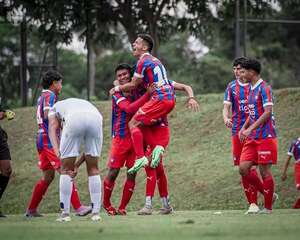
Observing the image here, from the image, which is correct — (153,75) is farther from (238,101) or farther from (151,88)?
(238,101)

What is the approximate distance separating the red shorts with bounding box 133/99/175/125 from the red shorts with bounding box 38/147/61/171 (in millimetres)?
1545

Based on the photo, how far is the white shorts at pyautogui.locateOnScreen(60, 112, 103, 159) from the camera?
13.3 m

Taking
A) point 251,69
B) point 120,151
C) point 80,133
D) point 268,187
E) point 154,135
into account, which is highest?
point 251,69

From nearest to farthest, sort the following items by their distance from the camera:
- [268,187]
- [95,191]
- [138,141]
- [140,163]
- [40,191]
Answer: [95,191] → [140,163] → [138,141] → [268,187] → [40,191]

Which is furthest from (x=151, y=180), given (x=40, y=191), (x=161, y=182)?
(x=40, y=191)

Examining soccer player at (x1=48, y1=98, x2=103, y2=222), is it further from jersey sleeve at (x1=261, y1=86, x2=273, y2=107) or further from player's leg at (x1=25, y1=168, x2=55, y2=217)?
jersey sleeve at (x1=261, y1=86, x2=273, y2=107)

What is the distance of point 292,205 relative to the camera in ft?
69.3

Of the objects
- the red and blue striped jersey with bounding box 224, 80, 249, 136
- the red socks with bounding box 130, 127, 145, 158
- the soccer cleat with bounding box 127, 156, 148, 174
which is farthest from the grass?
the soccer cleat with bounding box 127, 156, 148, 174

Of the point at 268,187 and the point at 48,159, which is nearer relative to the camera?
the point at 268,187

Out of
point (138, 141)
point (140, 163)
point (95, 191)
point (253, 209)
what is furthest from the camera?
point (253, 209)

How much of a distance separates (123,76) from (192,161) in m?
9.82

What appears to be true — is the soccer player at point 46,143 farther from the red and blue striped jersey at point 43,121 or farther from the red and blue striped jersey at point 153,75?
the red and blue striped jersey at point 153,75

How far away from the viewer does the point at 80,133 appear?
13414mm

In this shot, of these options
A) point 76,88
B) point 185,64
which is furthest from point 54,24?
point 76,88
